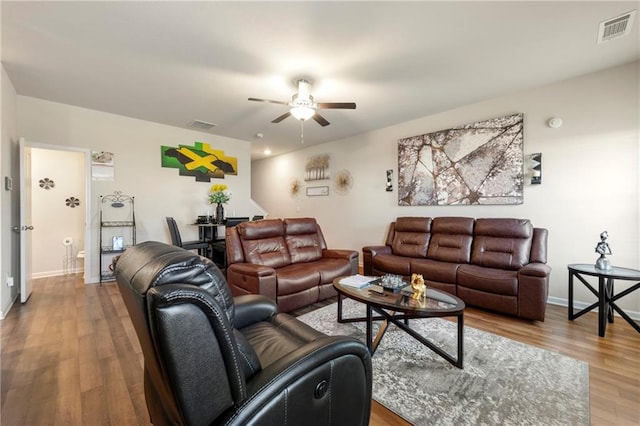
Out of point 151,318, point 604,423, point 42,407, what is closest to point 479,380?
point 604,423

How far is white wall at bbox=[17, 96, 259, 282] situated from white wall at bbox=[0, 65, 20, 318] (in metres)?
0.35

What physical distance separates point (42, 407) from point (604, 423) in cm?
317

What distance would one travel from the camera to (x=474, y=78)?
3117 mm

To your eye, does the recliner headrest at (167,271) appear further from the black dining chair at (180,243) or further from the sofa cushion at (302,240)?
the black dining chair at (180,243)

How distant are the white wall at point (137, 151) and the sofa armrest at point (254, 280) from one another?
2667mm

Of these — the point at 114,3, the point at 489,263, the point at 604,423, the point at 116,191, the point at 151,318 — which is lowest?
the point at 604,423

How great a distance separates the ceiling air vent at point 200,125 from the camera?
15.2 feet

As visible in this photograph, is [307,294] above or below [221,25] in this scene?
below

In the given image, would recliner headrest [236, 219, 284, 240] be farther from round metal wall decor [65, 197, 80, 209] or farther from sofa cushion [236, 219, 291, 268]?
round metal wall decor [65, 197, 80, 209]

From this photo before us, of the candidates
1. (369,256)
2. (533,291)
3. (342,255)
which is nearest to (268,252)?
(342,255)

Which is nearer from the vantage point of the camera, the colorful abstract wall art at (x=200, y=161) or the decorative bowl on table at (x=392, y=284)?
the decorative bowl on table at (x=392, y=284)

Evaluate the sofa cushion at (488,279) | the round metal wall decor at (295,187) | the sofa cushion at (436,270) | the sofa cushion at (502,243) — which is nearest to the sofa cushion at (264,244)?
the sofa cushion at (436,270)

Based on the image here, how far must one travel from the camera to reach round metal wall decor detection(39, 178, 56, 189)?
14.6ft

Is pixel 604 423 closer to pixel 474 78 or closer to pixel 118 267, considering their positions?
pixel 118 267
